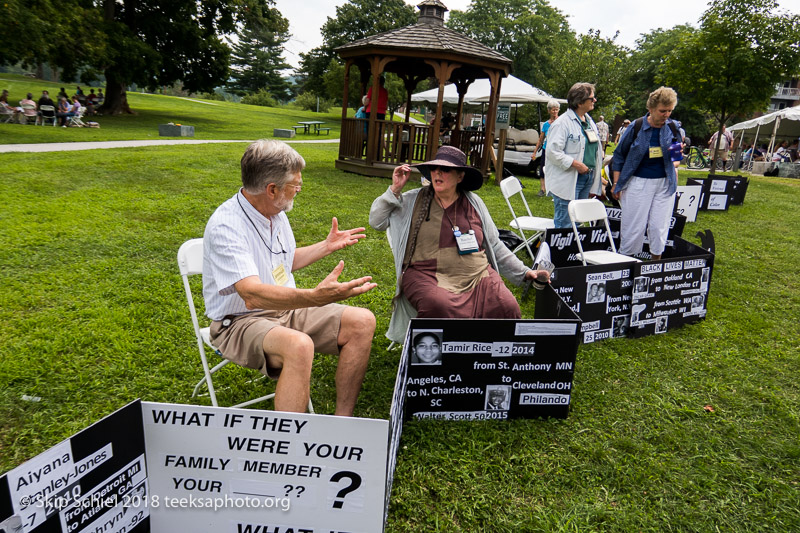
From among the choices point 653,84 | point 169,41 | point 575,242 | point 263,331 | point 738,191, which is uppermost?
point 653,84

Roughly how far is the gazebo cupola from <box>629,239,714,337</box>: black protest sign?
11496 millimetres

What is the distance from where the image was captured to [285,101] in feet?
226

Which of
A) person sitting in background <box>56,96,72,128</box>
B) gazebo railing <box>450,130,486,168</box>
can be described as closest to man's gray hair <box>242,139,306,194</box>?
gazebo railing <box>450,130,486,168</box>

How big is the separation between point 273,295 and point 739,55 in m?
15.9

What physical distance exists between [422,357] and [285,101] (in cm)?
7142

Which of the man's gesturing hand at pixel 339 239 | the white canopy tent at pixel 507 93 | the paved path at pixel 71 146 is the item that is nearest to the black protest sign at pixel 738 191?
the white canopy tent at pixel 507 93

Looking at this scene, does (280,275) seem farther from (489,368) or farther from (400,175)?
(489,368)

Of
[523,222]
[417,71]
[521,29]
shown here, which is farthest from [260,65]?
[523,222]

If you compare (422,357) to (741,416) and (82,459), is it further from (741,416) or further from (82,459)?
(741,416)

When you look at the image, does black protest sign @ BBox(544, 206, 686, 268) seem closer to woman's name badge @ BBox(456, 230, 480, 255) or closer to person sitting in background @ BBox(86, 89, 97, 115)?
woman's name badge @ BBox(456, 230, 480, 255)

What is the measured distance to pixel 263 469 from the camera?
6.49ft

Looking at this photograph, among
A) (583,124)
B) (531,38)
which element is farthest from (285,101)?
(583,124)

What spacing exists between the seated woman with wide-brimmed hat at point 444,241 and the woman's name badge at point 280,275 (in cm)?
92

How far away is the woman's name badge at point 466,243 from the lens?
3510 mm
